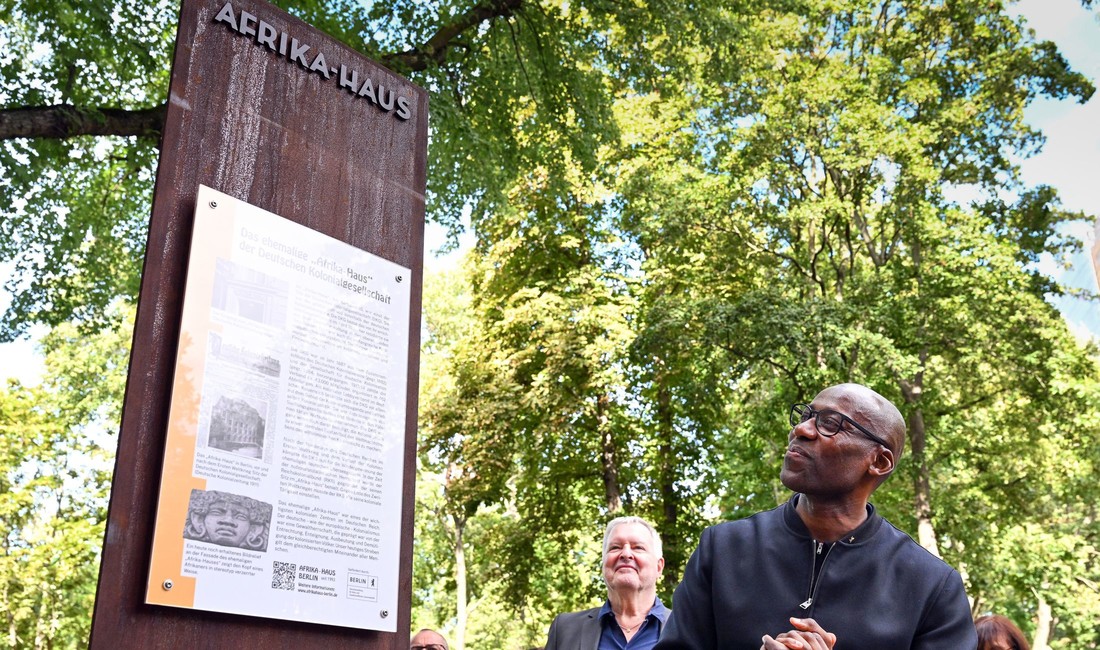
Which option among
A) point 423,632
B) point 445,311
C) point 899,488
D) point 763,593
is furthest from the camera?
point 445,311

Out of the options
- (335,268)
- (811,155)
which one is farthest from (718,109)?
(335,268)

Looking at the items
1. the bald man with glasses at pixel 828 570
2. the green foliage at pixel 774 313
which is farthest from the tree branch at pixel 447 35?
the bald man with glasses at pixel 828 570

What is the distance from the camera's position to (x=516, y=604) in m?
20.0

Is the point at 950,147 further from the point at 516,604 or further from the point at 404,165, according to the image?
the point at 404,165

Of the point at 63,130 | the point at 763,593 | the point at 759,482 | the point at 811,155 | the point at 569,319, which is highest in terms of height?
the point at 811,155

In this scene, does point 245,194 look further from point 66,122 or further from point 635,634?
point 66,122

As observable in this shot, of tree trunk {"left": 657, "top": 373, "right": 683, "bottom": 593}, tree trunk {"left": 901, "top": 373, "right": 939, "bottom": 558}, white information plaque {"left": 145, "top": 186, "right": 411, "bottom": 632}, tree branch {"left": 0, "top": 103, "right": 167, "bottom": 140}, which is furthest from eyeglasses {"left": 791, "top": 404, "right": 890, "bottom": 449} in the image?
tree trunk {"left": 657, "top": 373, "right": 683, "bottom": 593}

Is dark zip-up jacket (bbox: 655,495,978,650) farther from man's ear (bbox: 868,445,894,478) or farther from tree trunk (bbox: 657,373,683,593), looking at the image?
tree trunk (bbox: 657,373,683,593)

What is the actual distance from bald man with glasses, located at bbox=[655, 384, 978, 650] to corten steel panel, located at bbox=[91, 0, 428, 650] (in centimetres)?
145

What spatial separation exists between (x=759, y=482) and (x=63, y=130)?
14.3 metres

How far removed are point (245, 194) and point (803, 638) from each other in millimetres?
Result: 2537

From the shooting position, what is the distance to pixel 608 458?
19766mm

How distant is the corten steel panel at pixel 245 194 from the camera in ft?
10.1

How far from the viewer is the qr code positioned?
3346mm
